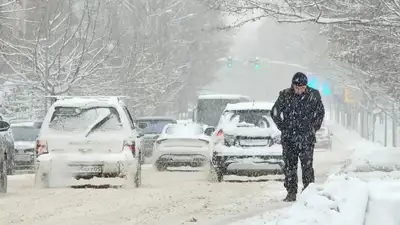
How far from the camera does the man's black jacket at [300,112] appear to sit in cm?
1154

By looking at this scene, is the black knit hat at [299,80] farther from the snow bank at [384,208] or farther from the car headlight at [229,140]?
the car headlight at [229,140]

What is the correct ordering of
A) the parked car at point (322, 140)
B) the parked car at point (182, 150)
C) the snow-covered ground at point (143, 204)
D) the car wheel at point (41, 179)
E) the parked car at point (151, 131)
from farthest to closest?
the parked car at point (322, 140) → the parked car at point (151, 131) → the parked car at point (182, 150) → the car wheel at point (41, 179) → the snow-covered ground at point (143, 204)

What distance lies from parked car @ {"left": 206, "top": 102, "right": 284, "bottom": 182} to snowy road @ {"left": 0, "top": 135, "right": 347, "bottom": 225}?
992 mm

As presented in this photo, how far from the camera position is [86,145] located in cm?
1458

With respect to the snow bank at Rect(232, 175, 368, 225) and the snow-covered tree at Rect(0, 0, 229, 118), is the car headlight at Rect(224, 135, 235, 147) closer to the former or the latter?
the snow-covered tree at Rect(0, 0, 229, 118)

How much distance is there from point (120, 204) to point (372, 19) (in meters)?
8.65

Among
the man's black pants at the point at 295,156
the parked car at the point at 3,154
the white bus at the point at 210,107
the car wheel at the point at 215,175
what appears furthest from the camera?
the white bus at the point at 210,107

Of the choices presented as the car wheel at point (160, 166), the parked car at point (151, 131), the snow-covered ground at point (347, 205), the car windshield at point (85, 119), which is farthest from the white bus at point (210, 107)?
the snow-covered ground at point (347, 205)

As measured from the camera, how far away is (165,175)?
2000 centimetres

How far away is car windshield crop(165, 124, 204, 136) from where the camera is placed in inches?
847

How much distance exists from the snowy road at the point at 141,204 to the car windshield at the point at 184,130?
5.81 metres

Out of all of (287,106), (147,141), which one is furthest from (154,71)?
(287,106)

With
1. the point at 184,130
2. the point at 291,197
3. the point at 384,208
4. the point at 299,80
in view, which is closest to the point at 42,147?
the point at 291,197

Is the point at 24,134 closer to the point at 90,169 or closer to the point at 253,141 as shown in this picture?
the point at 253,141
